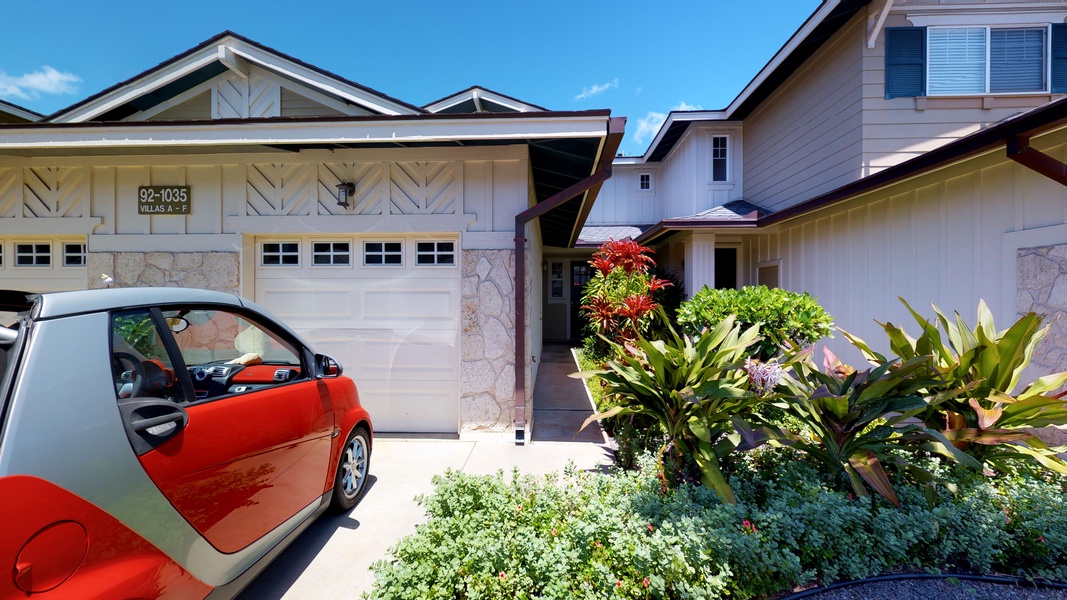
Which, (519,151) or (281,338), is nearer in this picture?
(281,338)

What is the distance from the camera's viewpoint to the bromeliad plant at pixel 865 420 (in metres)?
2.51

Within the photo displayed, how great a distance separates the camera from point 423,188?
4730 mm

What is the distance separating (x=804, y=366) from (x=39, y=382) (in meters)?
4.23

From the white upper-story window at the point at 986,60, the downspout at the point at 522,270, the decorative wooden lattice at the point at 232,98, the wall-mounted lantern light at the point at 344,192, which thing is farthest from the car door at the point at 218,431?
the white upper-story window at the point at 986,60

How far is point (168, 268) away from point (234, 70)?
2.59 m

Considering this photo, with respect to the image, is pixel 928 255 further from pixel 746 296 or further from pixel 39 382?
pixel 39 382

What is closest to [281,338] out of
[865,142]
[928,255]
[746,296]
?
[746,296]

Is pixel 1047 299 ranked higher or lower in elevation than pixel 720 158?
lower

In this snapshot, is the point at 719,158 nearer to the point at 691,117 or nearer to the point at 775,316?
the point at 691,117

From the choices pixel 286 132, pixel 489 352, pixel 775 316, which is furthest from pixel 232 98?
Result: pixel 775 316

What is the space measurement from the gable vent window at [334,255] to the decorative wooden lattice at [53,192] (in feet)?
9.38

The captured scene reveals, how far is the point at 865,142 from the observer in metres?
6.17

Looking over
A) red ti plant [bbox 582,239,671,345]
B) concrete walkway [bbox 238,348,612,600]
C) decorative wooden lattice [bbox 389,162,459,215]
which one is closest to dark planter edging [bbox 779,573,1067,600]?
concrete walkway [bbox 238,348,612,600]

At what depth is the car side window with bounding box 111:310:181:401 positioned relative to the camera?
169 centimetres
